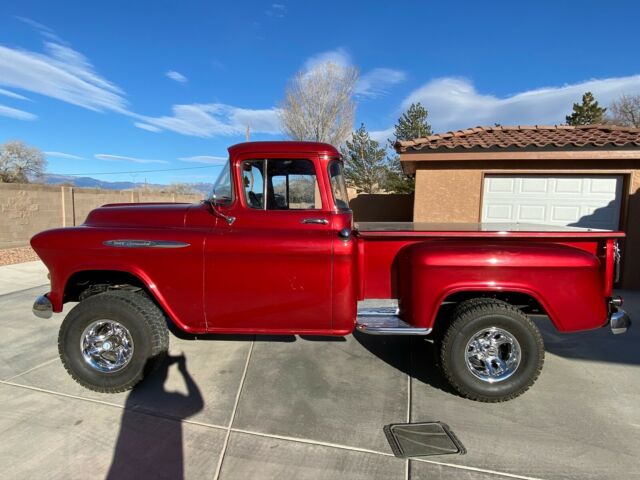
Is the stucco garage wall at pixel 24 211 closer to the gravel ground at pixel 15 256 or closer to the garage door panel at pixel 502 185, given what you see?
the gravel ground at pixel 15 256

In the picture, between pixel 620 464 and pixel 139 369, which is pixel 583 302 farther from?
pixel 139 369

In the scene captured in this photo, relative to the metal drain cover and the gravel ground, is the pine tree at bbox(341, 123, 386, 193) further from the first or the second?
the metal drain cover

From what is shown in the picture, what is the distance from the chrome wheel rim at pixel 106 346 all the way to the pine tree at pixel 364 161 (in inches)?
1039

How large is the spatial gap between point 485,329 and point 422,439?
3.39 feet

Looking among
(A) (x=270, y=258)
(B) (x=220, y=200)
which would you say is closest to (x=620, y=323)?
(A) (x=270, y=258)

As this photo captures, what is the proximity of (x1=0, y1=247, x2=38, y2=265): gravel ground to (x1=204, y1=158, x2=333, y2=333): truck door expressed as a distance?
9.37 meters

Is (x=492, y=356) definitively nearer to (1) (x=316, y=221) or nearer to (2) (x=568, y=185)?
(1) (x=316, y=221)

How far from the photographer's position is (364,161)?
98.1ft

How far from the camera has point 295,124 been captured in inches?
945

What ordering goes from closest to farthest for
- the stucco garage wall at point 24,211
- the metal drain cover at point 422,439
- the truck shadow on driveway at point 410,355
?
the metal drain cover at point 422,439 → the truck shadow on driveway at point 410,355 → the stucco garage wall at point 24,211

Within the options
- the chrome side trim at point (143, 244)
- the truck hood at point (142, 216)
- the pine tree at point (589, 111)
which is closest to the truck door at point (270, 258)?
the chrome side trim at point (143, 244)

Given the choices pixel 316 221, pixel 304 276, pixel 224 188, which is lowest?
pixel 304 276

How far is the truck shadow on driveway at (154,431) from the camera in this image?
98.4 inches

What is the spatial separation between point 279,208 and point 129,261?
4.47 ft
